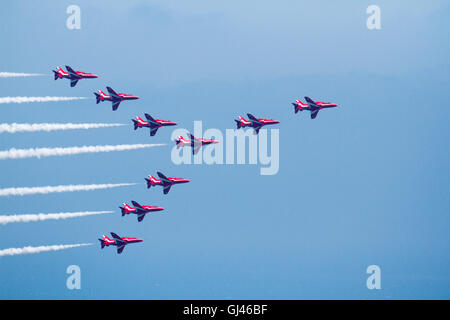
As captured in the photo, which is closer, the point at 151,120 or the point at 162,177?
the point at 151,120

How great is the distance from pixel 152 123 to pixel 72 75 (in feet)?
38.5

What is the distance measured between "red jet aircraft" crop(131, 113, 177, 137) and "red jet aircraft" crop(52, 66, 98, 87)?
8.31 metres

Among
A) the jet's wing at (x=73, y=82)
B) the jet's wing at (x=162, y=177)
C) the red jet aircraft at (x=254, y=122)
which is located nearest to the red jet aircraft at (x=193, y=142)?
the jet's wing at (x=162, y=177)

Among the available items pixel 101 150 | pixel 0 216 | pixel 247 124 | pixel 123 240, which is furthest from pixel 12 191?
pixel 247 124

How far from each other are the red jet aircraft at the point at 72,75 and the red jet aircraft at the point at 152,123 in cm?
831

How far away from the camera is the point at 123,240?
357 ft

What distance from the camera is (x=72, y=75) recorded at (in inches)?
4213

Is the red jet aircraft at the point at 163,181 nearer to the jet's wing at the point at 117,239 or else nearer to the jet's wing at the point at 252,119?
the jet's wing at the point at 117,239

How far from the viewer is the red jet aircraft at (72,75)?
106 m

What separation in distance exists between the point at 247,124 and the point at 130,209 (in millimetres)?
18484

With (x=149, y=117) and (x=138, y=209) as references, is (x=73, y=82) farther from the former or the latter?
(x=138, y=209)

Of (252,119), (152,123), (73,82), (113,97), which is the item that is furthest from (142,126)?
(252,119)

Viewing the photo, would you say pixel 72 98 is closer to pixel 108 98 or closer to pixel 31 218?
pixel 108 98

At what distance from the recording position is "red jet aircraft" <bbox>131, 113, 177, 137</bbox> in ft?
348
